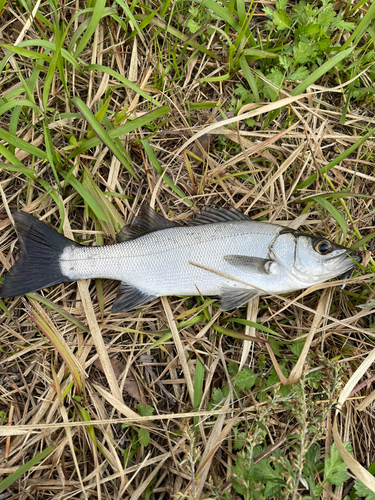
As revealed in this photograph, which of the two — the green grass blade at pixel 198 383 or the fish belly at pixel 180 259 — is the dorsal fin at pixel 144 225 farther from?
the green grass blade at pixel 198 383

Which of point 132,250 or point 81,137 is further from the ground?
point 81,137

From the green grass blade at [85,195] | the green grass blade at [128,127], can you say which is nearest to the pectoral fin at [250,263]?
the green grass blade at [85,195]

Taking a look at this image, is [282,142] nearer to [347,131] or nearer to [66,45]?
[347,131]

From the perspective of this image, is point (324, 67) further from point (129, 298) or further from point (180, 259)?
point (129, 298)

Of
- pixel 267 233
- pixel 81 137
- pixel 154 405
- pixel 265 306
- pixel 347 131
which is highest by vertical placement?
pixel 81 137

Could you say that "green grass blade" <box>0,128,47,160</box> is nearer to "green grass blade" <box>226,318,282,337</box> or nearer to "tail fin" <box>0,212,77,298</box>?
"tail fin" <box>0,212,77,298</box>

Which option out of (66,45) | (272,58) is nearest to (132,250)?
(66,45)
